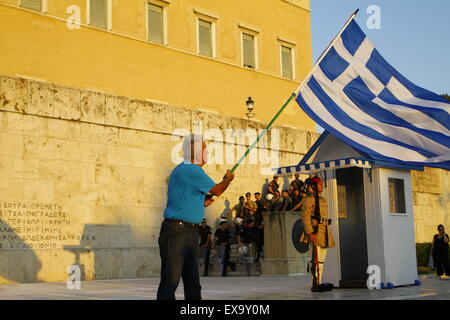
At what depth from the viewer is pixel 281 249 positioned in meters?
18.9

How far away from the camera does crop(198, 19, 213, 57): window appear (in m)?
32.2

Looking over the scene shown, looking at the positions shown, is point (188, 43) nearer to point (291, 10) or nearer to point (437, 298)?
point (291, 10)

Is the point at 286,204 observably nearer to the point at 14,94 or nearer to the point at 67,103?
the point at 67,103

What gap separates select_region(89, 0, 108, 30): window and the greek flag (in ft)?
55.6

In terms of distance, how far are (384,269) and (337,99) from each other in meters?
3.19

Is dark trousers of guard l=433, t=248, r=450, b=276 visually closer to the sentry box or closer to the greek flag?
the sentry box

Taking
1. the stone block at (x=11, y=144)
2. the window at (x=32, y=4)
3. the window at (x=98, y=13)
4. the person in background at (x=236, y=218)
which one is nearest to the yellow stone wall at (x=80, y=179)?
the stone block at (x=11, y=144)

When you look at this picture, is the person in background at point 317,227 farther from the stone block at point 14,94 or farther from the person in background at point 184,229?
the stone block at point 14,94

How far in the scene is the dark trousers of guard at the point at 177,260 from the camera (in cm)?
698

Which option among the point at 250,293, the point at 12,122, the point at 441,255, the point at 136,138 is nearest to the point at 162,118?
the point at 136,138

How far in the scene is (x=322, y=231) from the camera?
39.7ft

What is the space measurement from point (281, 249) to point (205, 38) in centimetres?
1616

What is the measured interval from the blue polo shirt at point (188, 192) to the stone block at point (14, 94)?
1020 cm

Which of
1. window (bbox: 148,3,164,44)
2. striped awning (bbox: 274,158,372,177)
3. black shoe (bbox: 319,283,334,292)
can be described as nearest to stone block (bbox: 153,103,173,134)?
striped awning (bbox: 274,158,372,177)
